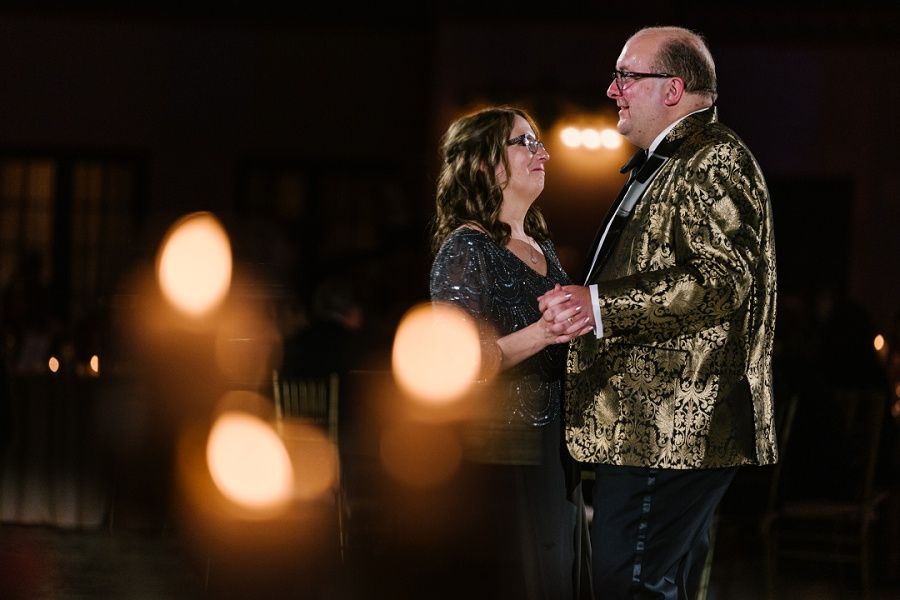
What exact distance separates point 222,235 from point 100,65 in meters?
2.72

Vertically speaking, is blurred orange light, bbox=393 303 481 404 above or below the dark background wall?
below

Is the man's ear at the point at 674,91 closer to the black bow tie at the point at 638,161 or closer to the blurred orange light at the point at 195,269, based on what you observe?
the black bow tie at the point at 638,161

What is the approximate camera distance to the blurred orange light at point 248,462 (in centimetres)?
631

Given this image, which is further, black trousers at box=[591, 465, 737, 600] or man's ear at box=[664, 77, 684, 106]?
man's ear at box=[664, 77, 684, 106]

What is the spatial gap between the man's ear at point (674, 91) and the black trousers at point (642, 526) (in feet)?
2.65

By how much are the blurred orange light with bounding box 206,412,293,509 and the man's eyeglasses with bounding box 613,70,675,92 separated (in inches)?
136

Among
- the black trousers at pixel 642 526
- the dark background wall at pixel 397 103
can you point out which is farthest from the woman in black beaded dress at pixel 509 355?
the dark background wall at pixel 397 103

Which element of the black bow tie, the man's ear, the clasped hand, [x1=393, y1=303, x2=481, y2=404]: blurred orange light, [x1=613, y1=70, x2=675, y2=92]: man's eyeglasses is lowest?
[x1=393, y1=303, x2=481, y2=404]: blurred orange light

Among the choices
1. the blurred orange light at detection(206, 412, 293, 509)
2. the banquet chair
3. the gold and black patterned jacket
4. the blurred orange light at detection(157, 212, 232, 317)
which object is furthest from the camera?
the blurred orange light at detection(157, 212, 232, 317)

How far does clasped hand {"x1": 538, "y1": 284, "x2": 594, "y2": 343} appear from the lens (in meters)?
2.94

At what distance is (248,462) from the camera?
6707 millimetres

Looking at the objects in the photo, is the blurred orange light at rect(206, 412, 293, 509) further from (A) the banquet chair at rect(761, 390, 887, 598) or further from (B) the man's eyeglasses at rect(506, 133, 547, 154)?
(B) the man's eyeglasses at rect(506, 133, 547, 154)

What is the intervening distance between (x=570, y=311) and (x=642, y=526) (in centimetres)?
47

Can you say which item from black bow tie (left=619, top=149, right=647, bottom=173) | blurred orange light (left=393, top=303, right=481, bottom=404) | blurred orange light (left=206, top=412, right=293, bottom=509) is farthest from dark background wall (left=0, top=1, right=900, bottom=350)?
black bow tie (left=619, top=149, right=647, bottom=173)
